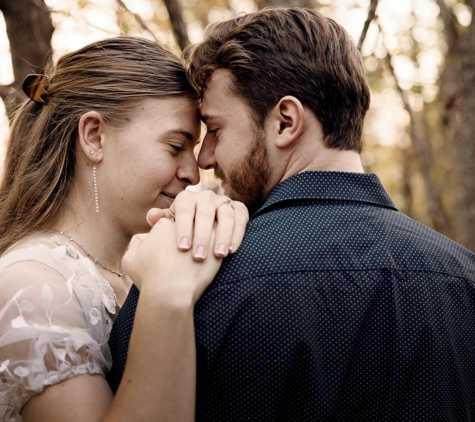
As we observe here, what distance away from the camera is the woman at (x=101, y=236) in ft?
5.05

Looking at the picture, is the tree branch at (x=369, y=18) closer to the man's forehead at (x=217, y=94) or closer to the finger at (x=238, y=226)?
the man's forehead at (x=217, y=94)

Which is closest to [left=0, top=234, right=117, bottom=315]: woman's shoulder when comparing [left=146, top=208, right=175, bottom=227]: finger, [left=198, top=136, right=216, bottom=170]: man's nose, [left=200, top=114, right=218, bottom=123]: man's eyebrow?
[left=146, top=208, right=175, bottom=227]: finger

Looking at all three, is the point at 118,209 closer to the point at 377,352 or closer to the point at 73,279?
the point at 73,279

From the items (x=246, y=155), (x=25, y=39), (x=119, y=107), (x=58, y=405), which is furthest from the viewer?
(x=25, y=39)

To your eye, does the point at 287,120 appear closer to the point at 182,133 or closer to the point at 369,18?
the point at 182,133

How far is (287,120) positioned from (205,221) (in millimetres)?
733

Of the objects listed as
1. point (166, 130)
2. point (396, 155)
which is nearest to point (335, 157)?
point (166, 130)

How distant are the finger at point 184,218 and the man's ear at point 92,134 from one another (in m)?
0.82

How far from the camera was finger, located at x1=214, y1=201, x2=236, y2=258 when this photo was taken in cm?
163

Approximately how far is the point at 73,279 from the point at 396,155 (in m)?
15.5

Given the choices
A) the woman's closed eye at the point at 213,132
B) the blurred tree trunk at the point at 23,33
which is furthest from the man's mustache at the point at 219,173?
the blurred tree trunk at the point at 23,33

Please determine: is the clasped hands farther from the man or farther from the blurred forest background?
the blurred forest background

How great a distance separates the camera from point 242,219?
5.95 ft

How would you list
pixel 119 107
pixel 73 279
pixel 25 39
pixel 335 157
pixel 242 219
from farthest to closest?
pixel 25 39 → pixel 119 107 → pixel 335 157 → pixel 73 279 → pixel 242 219
